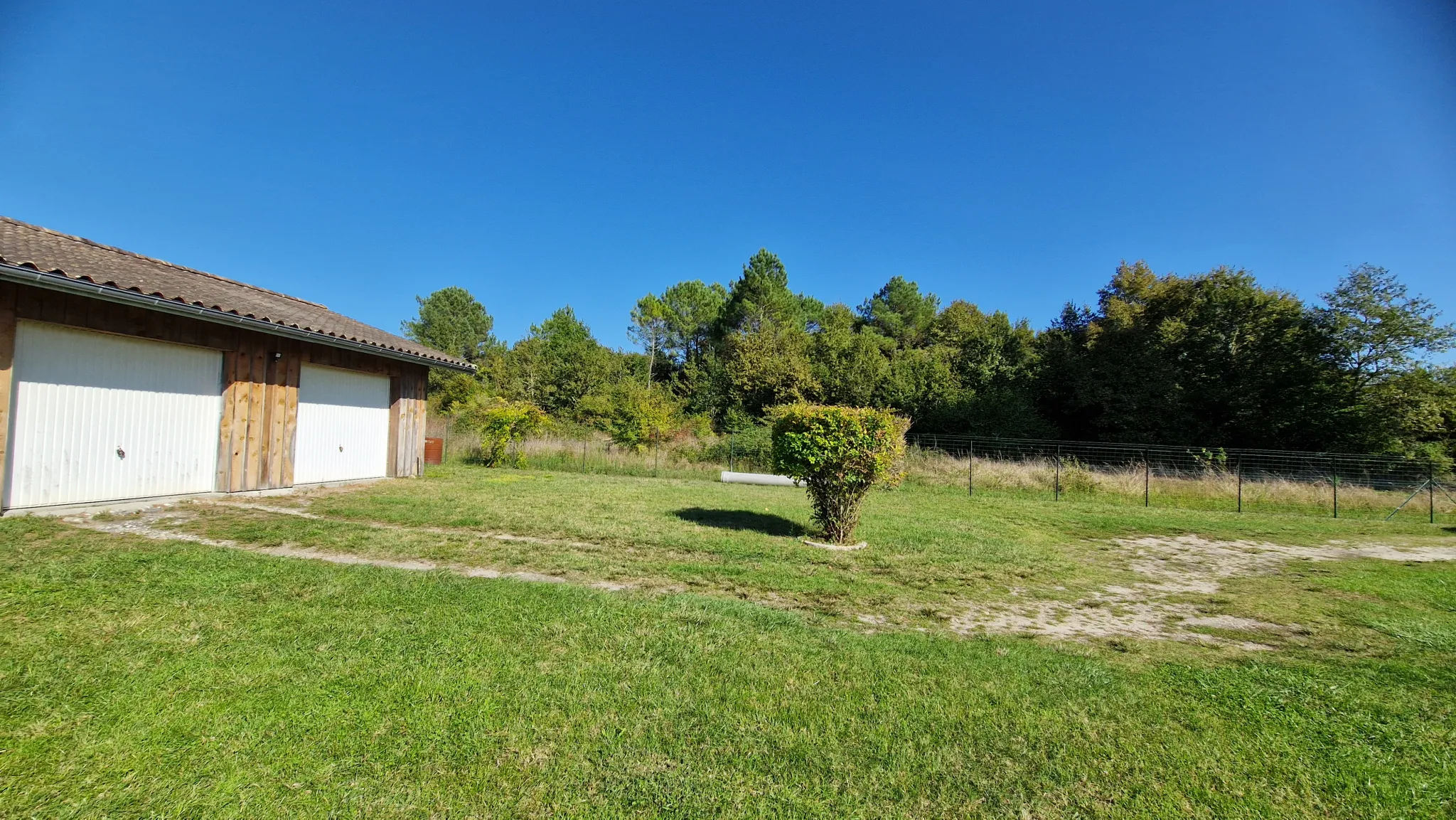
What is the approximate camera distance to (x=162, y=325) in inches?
299

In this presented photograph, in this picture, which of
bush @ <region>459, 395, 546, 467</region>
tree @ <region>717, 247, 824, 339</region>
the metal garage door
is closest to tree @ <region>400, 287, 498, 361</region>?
tree @ <region>717, 247, 824, 339</region>

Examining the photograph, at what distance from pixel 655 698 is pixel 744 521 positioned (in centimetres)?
605

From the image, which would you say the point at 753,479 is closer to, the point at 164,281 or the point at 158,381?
the point at 158,381

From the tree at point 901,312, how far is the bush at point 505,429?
24881 millimetres

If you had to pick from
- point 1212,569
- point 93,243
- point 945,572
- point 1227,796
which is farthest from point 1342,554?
point 93,243

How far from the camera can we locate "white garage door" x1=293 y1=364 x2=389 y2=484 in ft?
32.4

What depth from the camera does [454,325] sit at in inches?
1651

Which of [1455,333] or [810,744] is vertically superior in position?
[1455,333]

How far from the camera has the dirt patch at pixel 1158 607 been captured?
14.1 ft

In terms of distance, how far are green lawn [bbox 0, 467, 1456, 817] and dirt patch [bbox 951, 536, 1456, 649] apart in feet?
0.78

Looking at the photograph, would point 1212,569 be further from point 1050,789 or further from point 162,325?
point 162,325

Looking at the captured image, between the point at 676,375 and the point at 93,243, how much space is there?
981 inches

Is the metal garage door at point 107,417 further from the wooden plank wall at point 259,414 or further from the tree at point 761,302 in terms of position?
the tree at point 761,302

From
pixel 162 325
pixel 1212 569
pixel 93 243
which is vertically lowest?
pixel 1212 569
